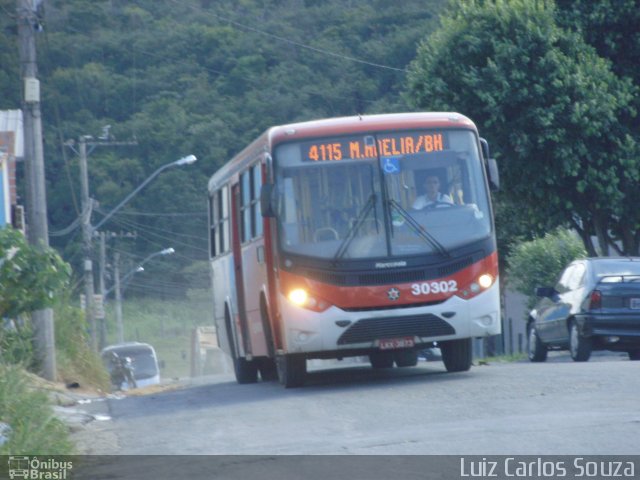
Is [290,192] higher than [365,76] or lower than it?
lower

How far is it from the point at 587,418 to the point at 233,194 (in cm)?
880

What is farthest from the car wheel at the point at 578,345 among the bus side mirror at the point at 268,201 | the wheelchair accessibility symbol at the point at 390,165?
the bus side mirror at the point at 268,201

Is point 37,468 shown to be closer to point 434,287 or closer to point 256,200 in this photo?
point 434,287

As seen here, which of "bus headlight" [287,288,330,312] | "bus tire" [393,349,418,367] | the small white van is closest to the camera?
"bus headlight" [287,288,330,312]

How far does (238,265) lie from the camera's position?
17.1m

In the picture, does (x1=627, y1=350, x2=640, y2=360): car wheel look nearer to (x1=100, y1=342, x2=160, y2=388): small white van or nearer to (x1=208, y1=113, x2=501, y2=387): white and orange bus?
(x1=208, y1=113, x2=501, y2=387): white and orange bus

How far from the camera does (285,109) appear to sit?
42625 millimetres

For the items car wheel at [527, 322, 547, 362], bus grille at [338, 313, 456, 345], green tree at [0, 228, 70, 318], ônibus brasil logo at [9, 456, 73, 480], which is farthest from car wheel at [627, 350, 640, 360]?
ônibus brasil logo at [9, 456, 73, 480]

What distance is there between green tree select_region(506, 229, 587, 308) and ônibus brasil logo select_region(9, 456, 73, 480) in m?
24.3

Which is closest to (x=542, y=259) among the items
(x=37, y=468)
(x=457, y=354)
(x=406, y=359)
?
(x=406, y=359)

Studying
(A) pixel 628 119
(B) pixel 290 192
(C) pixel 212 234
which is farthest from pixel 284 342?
(A) pixel 628 119

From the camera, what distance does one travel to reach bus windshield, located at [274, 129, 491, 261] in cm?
1357

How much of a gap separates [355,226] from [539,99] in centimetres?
1130

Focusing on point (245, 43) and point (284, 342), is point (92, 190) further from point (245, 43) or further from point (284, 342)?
point (284, 342)
